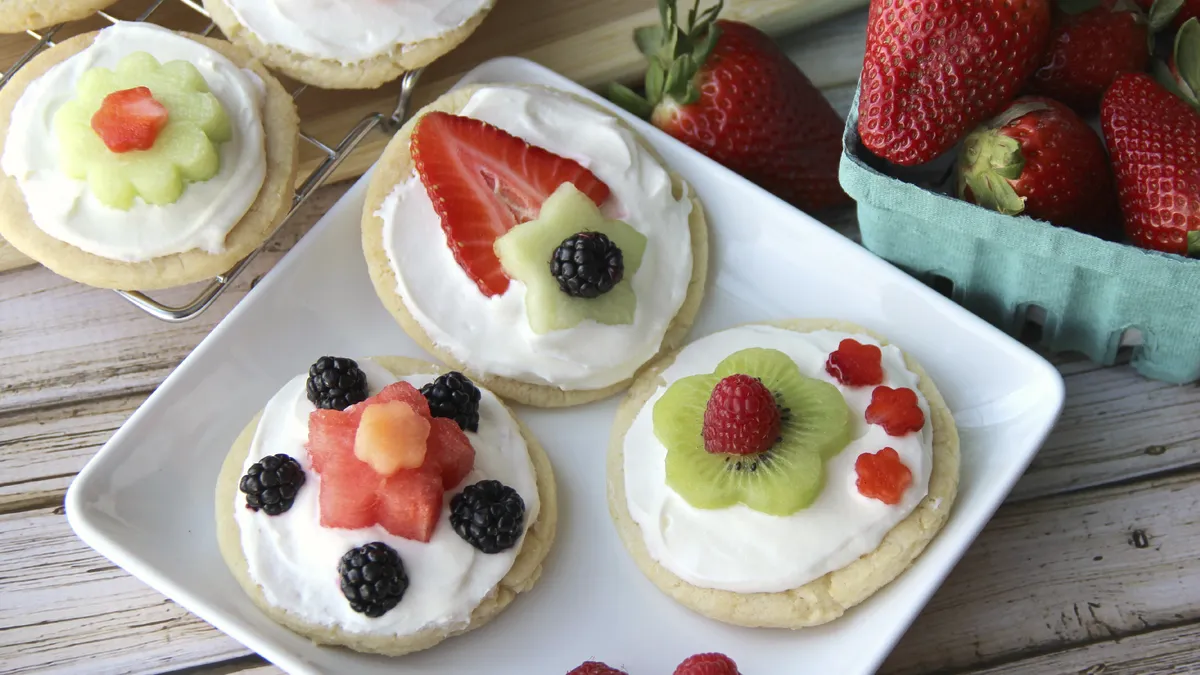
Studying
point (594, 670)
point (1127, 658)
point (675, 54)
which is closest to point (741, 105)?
point (675, 54)

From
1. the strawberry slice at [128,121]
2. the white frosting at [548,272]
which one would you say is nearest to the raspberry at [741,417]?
the white frosting at [548,272]

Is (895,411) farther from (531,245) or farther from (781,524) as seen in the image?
(531,245)

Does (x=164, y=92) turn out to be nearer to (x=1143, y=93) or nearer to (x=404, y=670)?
(x=404, y=670)

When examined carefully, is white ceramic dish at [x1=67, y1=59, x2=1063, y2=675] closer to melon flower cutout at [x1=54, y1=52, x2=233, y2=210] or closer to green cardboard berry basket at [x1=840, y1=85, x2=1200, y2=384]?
green cardboard berry basket at [x1=840, y1=85, x2=1200, y2=384]

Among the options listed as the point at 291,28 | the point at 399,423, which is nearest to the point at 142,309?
the point at 291,28

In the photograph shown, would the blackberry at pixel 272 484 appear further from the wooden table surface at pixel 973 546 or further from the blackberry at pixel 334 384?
the wooden table surface at pixel 973 546

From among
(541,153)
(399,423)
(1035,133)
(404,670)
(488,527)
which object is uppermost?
(1035,133)
